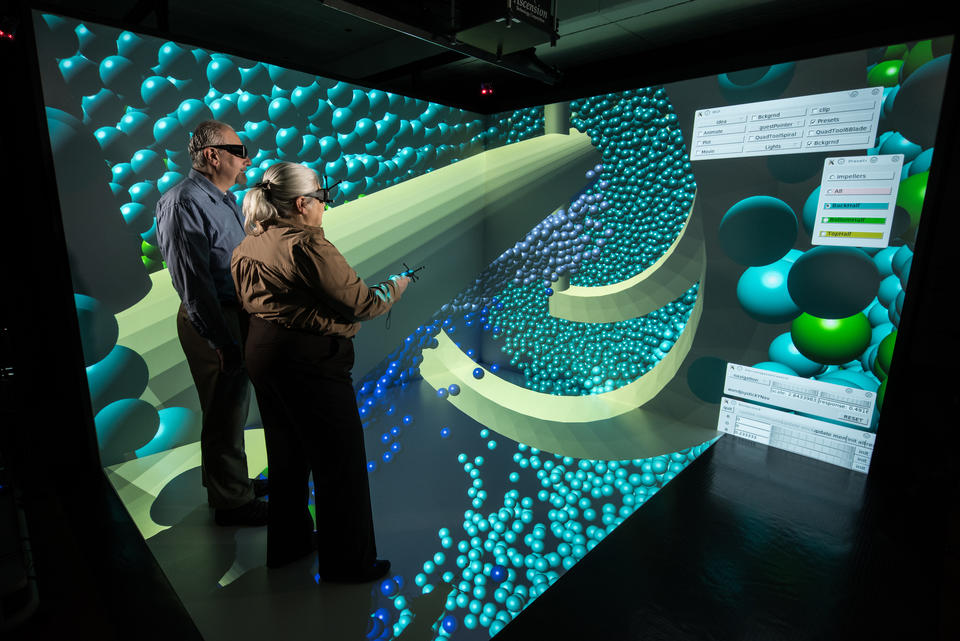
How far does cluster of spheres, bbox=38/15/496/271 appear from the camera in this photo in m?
1.81

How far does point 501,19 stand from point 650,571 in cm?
192

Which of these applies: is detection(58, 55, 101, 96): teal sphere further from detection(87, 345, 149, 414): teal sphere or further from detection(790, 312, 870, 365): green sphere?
detection(790, 312, 870, 365): green sphere

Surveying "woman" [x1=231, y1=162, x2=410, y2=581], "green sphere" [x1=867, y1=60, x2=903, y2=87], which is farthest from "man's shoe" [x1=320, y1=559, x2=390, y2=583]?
"green sphere" [x1=867, y1=60, x2=903, y2=87]

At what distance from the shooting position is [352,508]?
1.49m

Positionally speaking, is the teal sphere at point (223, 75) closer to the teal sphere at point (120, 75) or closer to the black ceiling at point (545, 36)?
the black ceiling at point (545, 36)

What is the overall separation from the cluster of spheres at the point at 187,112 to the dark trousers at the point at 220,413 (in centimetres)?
50

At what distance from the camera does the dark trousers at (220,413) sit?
1.79 m

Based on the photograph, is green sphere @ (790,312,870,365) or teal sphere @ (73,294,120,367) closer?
teal sphere @ (73,294,120,367)

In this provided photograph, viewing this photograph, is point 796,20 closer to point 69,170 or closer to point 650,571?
point 650,571

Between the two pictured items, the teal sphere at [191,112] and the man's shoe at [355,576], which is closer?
the man's shoe at [355,576]

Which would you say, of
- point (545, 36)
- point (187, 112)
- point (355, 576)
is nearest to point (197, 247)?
point (187, 112)

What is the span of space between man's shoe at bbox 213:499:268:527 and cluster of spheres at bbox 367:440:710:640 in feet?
2.13

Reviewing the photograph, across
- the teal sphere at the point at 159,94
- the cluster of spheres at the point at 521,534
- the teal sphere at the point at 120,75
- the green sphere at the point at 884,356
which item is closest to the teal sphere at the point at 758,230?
the green sphere at the point at 884,356

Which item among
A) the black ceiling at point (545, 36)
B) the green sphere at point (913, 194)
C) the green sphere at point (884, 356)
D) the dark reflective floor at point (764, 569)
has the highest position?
the black ceiling at point (545, 36)
